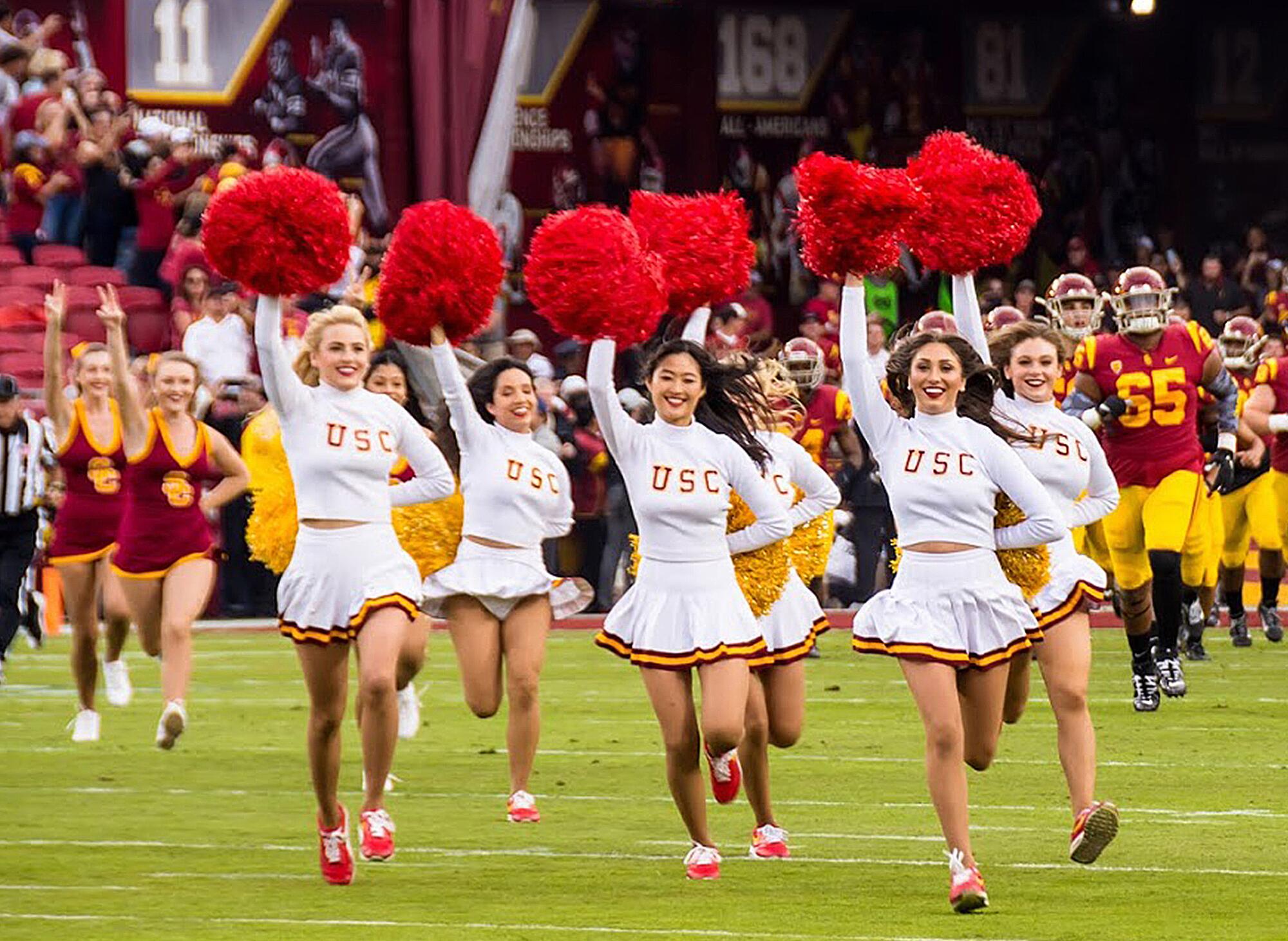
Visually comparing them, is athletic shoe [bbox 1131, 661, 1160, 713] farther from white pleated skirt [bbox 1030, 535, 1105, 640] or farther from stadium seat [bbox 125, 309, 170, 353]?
stadium seat [bbox 125, 309, 170, 353]

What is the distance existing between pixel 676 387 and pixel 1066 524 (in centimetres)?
127

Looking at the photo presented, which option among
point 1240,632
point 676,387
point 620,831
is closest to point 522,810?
point 620,831

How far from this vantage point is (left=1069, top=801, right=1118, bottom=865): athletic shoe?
Result: 8.62 metres

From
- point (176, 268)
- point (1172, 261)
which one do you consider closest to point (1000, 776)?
point (176, 268)

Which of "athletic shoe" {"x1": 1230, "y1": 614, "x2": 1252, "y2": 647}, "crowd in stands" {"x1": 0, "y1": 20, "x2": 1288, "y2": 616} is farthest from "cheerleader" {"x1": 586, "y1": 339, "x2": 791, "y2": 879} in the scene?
"crowd in stands" {"x1": 0, "y1": 20, "x2": 1288, "y2": 616}

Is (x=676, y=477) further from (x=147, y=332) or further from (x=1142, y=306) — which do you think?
(x=147, y=332)

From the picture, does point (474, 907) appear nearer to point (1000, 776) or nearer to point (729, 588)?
point (729, 588)

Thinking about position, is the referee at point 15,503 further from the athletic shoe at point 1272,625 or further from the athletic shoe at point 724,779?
the athletic shoe at point 1272,625

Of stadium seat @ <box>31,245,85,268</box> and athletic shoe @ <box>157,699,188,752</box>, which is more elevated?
stadium seat @ <box>31,245,85,268</box>

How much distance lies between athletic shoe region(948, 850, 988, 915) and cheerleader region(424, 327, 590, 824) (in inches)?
102

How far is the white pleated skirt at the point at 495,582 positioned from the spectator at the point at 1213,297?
15.7 metres

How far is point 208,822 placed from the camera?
1062cm

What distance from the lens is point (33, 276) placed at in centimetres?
2103

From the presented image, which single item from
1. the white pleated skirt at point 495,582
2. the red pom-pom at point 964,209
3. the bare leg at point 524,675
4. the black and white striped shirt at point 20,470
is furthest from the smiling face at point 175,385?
the red pom-pom at point 964,209
